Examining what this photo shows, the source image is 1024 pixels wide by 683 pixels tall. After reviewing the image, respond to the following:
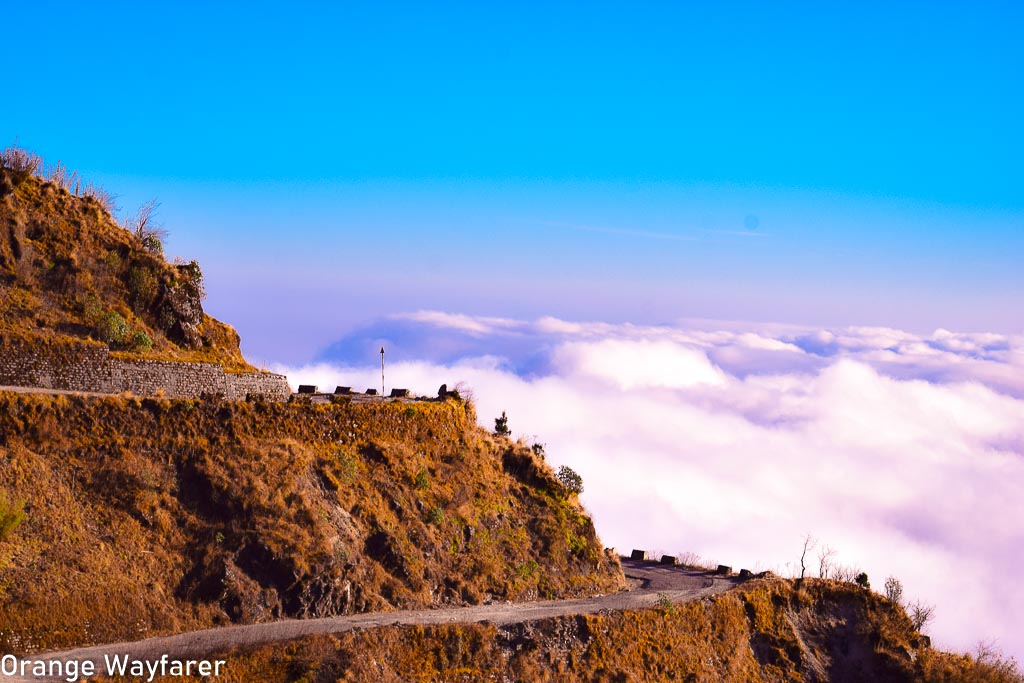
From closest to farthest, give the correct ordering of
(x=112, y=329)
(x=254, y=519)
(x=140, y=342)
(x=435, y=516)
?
1. (x=254, y=519)
2. (x=435, y=516)
3. (x=112, y=329)
4. (x=140, y=342)

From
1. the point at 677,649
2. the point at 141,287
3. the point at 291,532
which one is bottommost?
the point at 677,649

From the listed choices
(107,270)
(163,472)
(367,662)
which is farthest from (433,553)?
(107,270)

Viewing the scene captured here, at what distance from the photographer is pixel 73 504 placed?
1329 inches

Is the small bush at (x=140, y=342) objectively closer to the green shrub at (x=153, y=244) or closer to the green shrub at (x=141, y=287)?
the green shrub at (x=141, y=287)

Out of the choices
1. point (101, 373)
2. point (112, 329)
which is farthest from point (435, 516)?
point (112, 329)

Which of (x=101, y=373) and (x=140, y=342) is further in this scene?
(x=140, y=342)

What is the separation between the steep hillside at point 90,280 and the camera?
4288cm

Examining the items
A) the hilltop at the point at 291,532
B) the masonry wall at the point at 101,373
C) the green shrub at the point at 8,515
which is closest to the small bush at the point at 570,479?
the hilltop at the point at 291,532

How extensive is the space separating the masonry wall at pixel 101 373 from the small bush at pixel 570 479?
1478 cm

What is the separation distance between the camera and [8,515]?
31359mm

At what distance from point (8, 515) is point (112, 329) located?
516 inches

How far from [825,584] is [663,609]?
453 inches

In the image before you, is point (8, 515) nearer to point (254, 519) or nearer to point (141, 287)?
point (254, 519)

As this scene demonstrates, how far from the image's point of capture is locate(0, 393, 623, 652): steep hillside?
31750 mm
